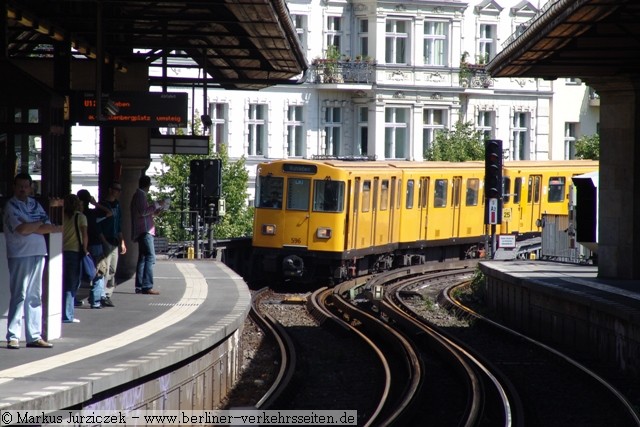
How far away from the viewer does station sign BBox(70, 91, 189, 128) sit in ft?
53.8

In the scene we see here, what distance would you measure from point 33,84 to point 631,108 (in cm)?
1331

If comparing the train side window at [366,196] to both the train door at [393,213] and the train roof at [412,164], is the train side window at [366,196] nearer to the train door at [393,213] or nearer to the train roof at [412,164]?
the train roof at [412,164]

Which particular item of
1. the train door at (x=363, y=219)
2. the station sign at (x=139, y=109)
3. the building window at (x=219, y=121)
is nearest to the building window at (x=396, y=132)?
the building window at (x=219, y=121)

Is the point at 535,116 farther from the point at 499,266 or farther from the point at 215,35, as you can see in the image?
the point at 215,35

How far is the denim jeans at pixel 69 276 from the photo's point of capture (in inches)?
596

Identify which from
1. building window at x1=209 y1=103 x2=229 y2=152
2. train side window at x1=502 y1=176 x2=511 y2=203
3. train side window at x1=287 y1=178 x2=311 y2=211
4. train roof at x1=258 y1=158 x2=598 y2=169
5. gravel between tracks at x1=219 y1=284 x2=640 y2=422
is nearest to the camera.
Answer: gravel between tracks at x1=219 y1=284 x2=640 y2=422

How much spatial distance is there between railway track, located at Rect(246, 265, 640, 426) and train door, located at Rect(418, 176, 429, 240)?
30.3 feet

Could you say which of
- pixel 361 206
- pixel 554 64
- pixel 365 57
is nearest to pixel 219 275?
pixel 554 64

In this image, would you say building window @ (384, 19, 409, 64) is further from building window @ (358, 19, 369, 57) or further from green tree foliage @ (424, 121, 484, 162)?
green tree foliage @ (424, 121, 484, 162)

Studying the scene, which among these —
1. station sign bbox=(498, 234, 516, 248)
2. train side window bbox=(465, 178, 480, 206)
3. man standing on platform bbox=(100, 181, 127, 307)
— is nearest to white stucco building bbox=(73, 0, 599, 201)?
train side window bbox=(465, 178, 480, 206)

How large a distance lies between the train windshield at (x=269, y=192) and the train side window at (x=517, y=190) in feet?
32.8

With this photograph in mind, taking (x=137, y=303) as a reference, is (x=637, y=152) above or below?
above

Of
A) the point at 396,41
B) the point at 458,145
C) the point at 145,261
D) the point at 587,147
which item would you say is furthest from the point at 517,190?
the point at 145,261

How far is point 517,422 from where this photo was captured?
13328 millimetres
